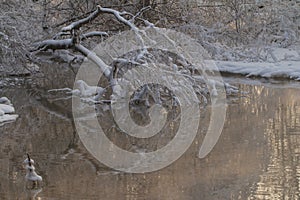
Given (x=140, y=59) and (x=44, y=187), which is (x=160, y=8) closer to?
(x=140, y=59)

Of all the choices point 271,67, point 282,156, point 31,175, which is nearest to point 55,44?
point 271,67

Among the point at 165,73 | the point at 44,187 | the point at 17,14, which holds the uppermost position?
the point at 17,14

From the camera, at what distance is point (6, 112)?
Answer: 9.91m

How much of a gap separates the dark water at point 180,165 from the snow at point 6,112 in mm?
195

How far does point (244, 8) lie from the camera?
19.3m

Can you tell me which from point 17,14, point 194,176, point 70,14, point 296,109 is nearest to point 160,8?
point 70,14

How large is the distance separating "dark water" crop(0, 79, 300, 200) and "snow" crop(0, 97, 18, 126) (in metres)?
0.19

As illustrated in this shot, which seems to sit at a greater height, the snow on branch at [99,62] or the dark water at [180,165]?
the snow on branch at [99,62]

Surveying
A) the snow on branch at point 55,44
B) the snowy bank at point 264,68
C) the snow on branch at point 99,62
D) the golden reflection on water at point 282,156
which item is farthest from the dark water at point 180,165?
the snowy bank at point 264,68

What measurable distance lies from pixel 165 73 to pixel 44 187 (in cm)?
458

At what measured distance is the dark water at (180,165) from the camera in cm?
579

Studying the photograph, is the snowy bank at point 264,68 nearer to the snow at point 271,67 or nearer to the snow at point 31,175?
the snow at point 271,67

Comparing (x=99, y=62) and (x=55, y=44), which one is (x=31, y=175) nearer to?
(x=99, y=62)

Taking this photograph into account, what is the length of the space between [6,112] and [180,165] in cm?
422
